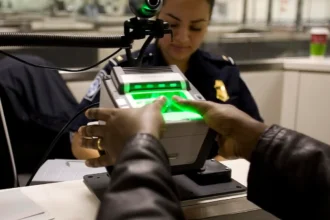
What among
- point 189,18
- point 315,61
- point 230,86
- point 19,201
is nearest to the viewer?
point 19,201

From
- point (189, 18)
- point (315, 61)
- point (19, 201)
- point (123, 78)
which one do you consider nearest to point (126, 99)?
point (123, 78)

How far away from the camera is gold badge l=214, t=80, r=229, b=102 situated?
4.61ft

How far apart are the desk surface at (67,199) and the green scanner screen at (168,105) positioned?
17 cm

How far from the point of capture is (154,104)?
2.13 feet

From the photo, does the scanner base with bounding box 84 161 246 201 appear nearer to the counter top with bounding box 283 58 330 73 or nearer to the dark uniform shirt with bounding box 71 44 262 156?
the dark uniform shirt with bounding box 71 44 262 156

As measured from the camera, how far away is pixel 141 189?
49cm

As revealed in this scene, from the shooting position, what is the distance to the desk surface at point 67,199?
726mm

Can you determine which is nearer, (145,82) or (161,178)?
(161,178)

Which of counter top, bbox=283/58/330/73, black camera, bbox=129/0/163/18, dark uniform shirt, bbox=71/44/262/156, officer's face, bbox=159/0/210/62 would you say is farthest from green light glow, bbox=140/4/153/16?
counter top, bbox=283/58/330/73

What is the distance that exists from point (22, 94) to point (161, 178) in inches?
43.3

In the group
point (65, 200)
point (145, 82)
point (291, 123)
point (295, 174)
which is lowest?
point (291, 123)

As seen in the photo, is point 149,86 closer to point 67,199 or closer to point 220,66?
point 67,199

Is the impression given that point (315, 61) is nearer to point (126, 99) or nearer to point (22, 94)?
point (22, 94)

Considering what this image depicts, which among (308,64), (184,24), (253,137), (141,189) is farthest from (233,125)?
(308,64)
